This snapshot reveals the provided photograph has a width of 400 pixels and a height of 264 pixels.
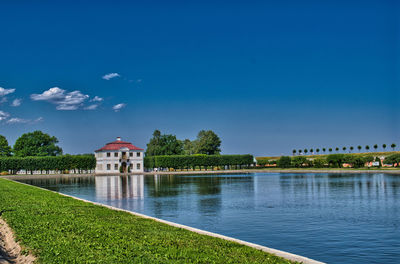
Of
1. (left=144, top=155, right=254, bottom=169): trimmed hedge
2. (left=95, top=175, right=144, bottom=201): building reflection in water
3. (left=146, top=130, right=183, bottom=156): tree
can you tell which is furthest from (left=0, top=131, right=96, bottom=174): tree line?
(left=95, top=175, right=144, bottom=201): building reflection in water

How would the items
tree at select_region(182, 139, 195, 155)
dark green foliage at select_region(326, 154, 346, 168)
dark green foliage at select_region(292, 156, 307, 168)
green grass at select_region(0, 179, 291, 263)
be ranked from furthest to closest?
tree at select_region(182, 139, 195, 155)
dark green foliage at select_region(292, 156, 307, 168)
dark green foliage at select_region(326, 154, 346, 168)
green grass at select_region(0, 179, 291, 263)

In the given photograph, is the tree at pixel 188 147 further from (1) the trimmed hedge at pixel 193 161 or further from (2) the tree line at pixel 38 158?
(2) the tree line at pixel 38 158

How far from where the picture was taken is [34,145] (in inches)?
3873

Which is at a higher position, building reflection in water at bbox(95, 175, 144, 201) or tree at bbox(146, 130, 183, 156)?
tree at bbox(146, 130, 183, 156)

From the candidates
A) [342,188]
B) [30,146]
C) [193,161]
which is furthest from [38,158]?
[342,188]

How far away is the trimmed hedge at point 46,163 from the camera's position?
3214 inches

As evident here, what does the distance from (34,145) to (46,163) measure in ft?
56.5

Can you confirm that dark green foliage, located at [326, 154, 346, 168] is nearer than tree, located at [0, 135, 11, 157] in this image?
Yes

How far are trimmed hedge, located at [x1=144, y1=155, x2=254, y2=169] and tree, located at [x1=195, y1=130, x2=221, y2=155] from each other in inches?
578

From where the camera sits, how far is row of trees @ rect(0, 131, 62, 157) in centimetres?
9656

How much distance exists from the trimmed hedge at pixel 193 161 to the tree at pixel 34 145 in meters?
26.2

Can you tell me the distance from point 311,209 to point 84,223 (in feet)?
39.4

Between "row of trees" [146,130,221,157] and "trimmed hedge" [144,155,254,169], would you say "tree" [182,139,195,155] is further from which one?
"trimmed hedge" [144,155,254,169]

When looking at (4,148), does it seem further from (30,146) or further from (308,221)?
(308,221)
